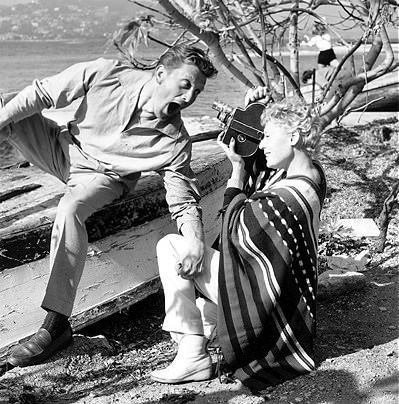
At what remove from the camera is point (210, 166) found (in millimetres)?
4742

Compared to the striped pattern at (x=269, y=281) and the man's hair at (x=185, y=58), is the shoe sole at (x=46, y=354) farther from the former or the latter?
the man's hair at (x=185, y=58)

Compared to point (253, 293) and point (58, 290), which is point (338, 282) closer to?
point (253, 293)

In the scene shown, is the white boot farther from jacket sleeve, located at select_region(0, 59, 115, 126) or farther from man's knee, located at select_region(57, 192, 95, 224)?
jacket sleeve, located at select_region(0, 59, 115, 126)

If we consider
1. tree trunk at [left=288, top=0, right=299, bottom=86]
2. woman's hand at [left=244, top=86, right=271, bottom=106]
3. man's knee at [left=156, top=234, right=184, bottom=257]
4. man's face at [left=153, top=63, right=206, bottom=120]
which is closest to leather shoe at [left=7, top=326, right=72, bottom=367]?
man's knee at [left=156, top=234, right=184, bottom=257]

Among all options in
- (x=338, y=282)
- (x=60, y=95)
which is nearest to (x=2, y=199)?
(x=60, y=95)

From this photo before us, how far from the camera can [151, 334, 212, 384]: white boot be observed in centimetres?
342

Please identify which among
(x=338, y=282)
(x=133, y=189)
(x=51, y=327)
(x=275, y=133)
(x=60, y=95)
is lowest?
(x=338, y=282)

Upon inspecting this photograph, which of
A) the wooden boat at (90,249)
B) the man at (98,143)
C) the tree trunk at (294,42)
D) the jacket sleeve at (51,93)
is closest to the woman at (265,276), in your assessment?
the man at (98,143)

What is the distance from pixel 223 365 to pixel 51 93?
1.49 metres

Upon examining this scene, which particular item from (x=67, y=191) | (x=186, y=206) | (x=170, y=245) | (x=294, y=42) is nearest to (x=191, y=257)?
(x=170, y=245)

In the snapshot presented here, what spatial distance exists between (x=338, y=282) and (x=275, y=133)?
149cm

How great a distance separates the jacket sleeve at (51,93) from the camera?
3.55m

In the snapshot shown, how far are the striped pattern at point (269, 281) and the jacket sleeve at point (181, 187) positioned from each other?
24cm

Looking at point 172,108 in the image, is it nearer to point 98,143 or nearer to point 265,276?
point 98,143
